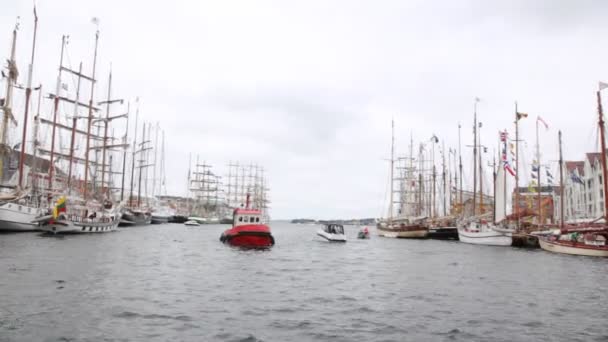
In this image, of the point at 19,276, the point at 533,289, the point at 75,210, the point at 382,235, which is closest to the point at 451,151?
the point at 382,235

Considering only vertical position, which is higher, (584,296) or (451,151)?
(451,151)

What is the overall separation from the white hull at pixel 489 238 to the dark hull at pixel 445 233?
54.3 feet

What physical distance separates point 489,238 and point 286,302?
53.7 meters

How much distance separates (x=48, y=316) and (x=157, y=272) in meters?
12.6

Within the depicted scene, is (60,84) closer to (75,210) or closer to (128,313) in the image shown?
(75,210)

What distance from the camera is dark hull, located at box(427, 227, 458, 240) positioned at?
87.9m

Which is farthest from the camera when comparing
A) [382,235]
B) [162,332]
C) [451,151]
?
[451,151]

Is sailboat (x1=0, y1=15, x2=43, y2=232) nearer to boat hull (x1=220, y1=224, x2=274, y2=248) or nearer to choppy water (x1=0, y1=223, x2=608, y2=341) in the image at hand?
choppy water (x1=0, y1=223, x2=608, y2=341)

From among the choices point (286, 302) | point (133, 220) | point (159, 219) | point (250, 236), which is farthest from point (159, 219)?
point (286, 302)

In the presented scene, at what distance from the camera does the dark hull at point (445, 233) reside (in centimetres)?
8786

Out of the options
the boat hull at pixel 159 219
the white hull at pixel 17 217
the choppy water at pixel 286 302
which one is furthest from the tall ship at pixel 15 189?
the boat hull at pixel 159 219

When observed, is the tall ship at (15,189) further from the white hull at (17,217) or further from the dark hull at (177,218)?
the dark hull at (177,218)

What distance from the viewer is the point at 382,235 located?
3880 inches

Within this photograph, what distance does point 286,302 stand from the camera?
62.6 feet
